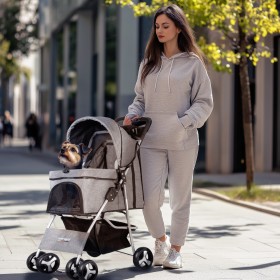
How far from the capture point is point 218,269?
8.11m

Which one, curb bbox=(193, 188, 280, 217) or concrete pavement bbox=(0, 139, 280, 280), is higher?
concrete pavement bbox=(0, 139, 280, 280)

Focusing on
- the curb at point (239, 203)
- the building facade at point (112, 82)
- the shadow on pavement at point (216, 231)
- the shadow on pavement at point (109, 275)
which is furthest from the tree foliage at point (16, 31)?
the shadow on pavement at point (109, 275)

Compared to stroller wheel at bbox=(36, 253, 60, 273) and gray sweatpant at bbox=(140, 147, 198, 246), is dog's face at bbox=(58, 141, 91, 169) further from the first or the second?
stroller wheel at bbox=(36, 253, 60, 273)

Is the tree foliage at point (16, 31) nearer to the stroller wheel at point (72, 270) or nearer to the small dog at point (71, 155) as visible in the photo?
the small dog at point (71, 155)

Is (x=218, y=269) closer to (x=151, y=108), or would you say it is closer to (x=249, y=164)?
(x=151, y=108)

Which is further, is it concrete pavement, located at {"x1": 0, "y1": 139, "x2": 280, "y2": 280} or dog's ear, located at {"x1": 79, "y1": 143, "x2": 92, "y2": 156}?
concrete pavement, located at {"x1": 0, "y1": 139, "x2": 280, "y2": 280}

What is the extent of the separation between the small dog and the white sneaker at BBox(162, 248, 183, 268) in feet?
3.28

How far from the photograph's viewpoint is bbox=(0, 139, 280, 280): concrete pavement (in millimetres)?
7852

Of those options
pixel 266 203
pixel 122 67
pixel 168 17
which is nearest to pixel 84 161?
pixel 168 17

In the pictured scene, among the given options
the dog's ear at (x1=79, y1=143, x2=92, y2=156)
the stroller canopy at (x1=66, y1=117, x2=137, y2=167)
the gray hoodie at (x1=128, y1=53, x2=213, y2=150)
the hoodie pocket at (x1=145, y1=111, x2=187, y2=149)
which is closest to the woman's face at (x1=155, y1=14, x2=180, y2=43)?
the gray hoodie at (x1=128, y1=53, x2=213, y2=150)

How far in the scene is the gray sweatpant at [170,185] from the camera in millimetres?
7844

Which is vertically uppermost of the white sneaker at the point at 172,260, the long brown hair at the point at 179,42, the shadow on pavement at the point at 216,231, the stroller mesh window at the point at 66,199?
the long brown hair at the point at 179,42

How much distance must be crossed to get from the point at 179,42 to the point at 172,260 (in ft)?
5.45

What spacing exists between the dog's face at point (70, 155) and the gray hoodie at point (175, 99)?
1.80ft
